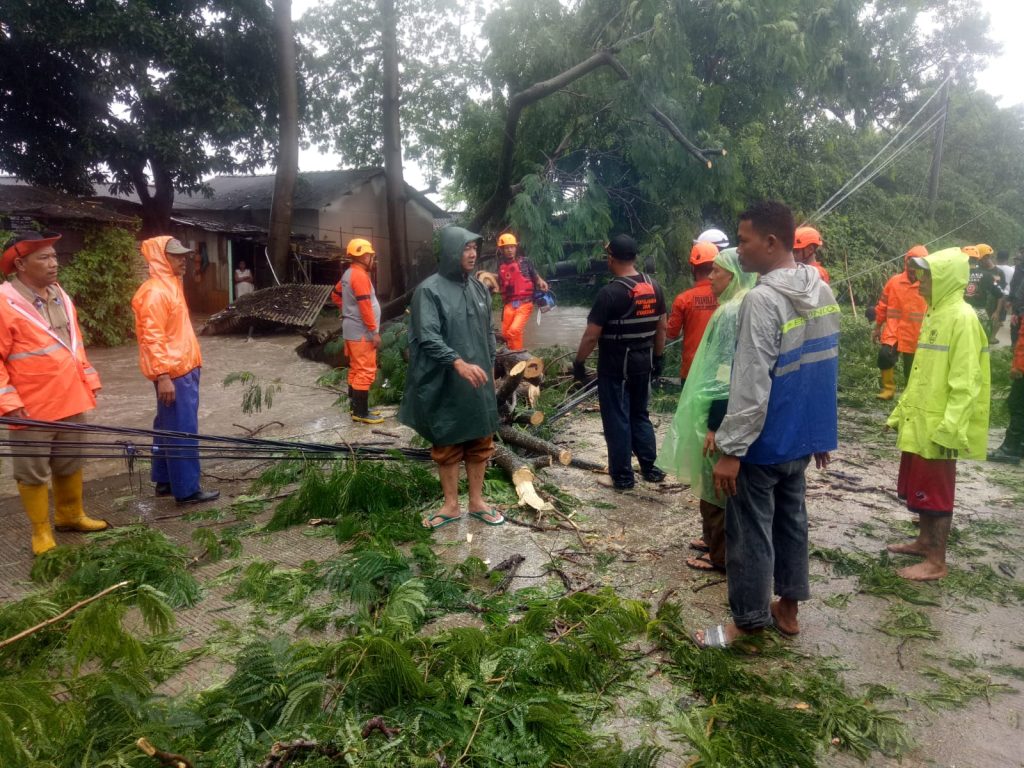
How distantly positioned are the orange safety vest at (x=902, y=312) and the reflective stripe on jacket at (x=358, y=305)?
212 inches

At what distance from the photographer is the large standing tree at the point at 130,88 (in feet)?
48.4

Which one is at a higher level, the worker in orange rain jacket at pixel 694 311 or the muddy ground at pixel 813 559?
the worker in orange rain jacket at pixel 694 311

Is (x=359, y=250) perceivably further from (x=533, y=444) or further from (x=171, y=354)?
(x=533, y=444)

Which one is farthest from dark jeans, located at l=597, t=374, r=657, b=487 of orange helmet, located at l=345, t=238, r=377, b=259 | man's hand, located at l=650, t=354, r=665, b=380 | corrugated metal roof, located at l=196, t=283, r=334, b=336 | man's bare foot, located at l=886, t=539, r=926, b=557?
corrugated metal roof, located at l=196, t=283, r=334, b=336

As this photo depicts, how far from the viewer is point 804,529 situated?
319cm

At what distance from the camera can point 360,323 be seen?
7.46 m

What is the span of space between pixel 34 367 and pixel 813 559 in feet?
15.8

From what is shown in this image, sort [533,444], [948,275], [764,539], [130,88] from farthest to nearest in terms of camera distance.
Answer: [130,88] → [533,444] → [948,275] → [764,539]

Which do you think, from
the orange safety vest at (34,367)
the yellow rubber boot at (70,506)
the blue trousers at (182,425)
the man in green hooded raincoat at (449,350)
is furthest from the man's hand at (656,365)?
the yellow rubber boot at (70,506)

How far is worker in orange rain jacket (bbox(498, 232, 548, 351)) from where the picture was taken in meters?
9.20

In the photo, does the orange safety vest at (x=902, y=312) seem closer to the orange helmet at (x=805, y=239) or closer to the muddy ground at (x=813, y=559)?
the muddy ground at (x=813, y=559)

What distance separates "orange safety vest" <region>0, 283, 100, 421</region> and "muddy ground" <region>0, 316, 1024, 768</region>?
95cm

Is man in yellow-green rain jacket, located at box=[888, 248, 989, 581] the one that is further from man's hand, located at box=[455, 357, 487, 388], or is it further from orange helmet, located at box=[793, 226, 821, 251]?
man's hand, located at box=[455, 357, 487, 388]

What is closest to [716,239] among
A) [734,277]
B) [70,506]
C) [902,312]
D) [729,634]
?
[734,277]
